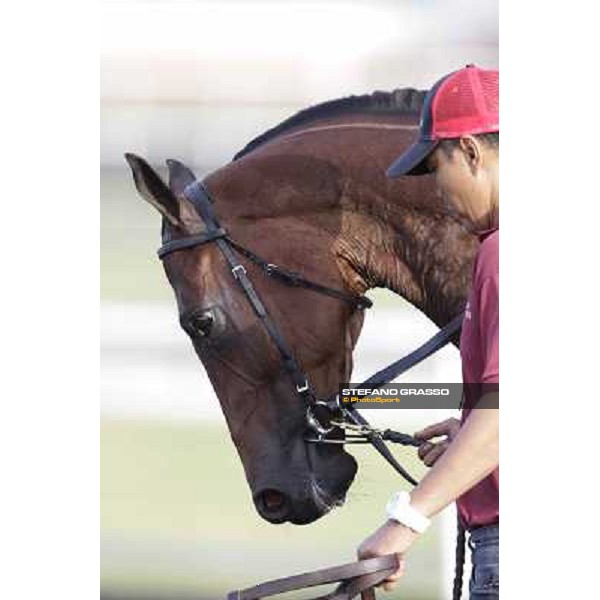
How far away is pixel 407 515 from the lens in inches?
82.5

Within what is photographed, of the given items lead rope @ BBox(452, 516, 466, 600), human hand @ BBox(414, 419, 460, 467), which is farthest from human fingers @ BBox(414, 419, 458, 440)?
lead rope @ BBox(452, 516, 466, 600)

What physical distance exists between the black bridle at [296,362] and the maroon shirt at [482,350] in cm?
66

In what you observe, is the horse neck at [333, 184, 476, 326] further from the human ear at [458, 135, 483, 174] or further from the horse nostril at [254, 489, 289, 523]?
the human ear at [458, 135, 483, 174]

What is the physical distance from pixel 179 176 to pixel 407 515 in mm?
1376

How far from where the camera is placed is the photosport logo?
10.2 feet

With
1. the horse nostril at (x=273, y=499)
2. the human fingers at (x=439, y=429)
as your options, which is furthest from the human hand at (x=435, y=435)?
the horse nostril at (x=273, y=499)

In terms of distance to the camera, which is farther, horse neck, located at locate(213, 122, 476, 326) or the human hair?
horse neck, located at locate(213, 122, 476, 326)

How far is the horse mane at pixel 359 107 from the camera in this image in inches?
125

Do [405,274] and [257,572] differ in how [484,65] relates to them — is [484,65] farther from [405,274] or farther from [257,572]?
[257,572]

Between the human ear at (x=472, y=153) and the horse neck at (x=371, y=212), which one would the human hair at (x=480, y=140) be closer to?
the human ear at (x=472, y=153)

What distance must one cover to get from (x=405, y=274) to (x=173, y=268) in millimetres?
491

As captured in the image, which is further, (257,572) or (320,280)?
(257,572)
